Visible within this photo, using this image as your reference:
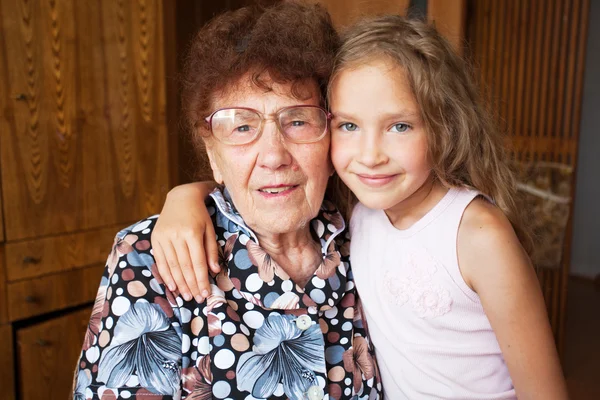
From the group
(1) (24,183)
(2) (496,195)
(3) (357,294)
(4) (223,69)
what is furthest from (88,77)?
(2) (496,195)

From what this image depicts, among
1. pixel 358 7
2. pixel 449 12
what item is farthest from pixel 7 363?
pixel 449 12

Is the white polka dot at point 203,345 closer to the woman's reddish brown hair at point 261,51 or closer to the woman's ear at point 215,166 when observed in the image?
the woman's ear at point 215,166

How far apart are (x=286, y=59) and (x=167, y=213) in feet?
1.44

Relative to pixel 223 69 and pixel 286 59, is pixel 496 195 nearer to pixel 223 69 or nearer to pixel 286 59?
pixel 286 59

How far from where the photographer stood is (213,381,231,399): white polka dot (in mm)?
1232

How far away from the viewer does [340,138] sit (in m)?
1.43

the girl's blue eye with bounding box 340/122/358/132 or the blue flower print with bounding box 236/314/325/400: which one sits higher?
the girl's blue eye with bounding box 340/122/358/132

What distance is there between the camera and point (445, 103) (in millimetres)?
1416

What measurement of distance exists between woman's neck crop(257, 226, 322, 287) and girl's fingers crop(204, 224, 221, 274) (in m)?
0.15

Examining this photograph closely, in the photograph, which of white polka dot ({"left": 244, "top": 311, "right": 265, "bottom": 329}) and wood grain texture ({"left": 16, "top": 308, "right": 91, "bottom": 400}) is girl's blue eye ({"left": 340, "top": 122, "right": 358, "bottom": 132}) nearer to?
white polka dot ({"left": 244, "top": 311, "right": 265, "bottom": 329})

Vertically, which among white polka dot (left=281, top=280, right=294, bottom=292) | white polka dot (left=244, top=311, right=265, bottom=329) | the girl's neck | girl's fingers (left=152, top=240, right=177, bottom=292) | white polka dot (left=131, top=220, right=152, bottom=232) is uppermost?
the girl's neck

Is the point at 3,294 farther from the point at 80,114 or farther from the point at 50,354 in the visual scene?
the point at 80,114

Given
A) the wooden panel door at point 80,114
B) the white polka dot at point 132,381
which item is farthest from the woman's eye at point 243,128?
the wooden panel door at point 80,114

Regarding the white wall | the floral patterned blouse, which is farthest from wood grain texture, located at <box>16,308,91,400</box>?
the white wall
